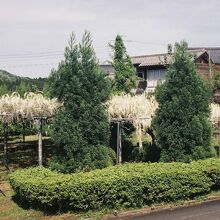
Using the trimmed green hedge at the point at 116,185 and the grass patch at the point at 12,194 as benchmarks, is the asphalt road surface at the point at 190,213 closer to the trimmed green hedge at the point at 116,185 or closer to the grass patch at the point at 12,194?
the trimmed green hedge at the point at 116,185

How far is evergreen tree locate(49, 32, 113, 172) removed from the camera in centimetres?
1552

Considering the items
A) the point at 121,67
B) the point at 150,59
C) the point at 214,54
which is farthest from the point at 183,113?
the point at 214,54

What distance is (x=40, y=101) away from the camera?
20844 mm

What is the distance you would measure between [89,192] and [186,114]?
19.3 ft

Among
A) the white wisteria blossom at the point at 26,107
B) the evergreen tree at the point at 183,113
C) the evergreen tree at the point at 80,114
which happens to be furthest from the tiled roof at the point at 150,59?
the evergreen tree at the point at 80,114

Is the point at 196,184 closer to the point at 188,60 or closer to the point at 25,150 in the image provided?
the point at 188,60

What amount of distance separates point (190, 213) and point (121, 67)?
28.8 metres

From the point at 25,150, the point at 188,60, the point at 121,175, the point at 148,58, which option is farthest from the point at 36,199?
the point at 148,58

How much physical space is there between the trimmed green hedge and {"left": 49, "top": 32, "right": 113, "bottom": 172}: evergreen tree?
99 cm

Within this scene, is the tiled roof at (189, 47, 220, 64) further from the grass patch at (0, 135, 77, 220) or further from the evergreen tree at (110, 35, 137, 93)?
the grass patch at (0, 135, 77, 220)

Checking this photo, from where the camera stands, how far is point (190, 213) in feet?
44.9

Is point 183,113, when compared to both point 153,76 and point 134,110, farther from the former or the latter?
point 153,76

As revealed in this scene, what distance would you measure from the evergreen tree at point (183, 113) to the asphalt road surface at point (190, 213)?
298 centimetres

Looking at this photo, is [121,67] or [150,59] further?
[150,59]
